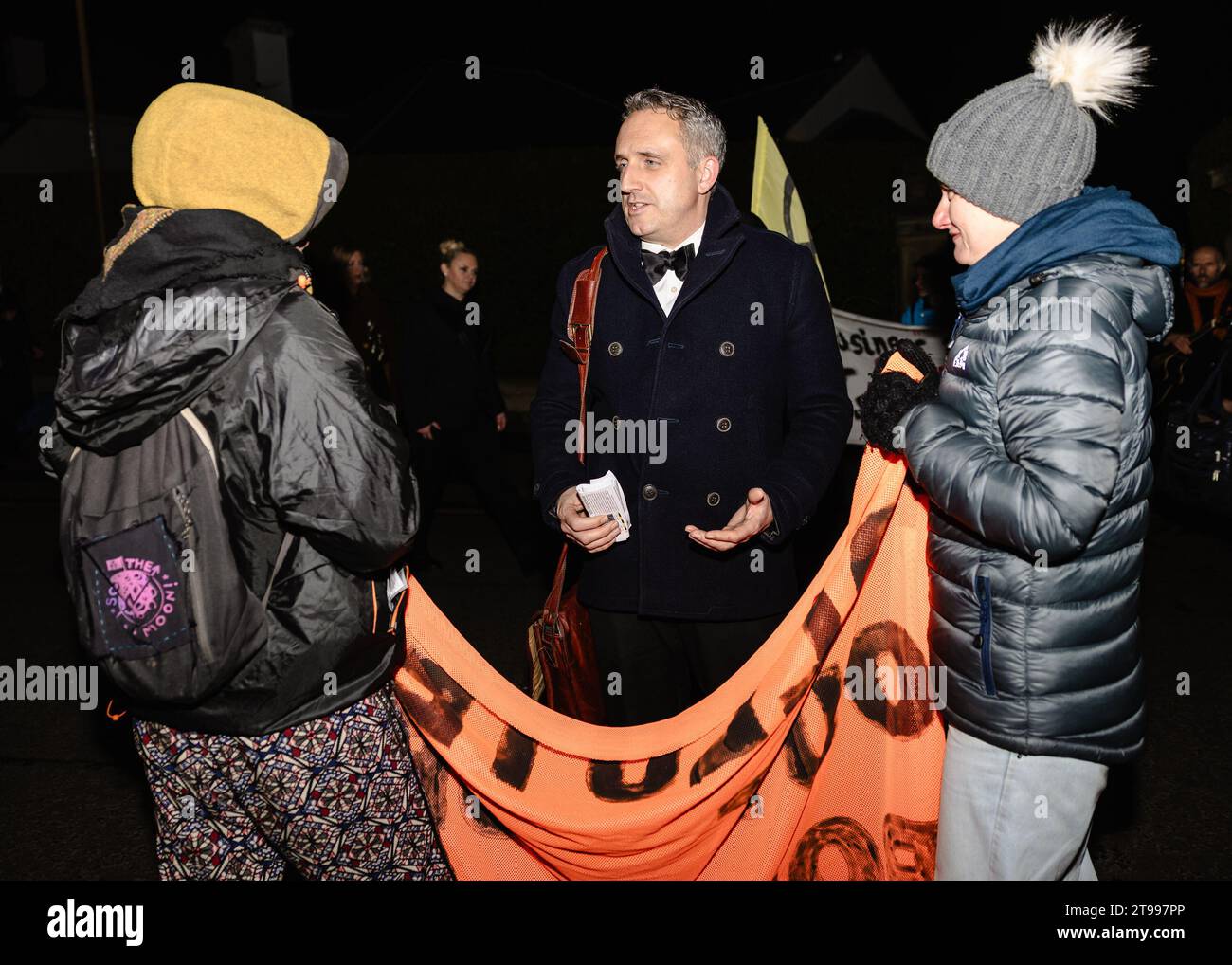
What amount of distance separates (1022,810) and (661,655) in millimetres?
1133

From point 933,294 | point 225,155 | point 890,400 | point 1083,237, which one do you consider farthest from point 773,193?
point 933,294

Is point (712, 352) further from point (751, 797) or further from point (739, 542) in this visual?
point (751, 797)

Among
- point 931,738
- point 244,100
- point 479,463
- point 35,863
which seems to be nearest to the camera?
point 244,100

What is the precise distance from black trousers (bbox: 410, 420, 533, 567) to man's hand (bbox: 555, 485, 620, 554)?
4.16 m

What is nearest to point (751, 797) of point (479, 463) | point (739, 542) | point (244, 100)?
point (739, 542)

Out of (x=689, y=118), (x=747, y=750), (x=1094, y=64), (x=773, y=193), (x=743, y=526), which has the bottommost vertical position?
(x=747, y=750)

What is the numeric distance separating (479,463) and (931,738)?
4761 millimetres

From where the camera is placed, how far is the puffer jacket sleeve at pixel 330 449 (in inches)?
76.4

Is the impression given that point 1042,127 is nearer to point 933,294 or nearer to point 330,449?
point 330,449

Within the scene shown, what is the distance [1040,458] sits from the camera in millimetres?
1995

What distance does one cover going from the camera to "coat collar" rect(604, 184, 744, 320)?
2.88 meters

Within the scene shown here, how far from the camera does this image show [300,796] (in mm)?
2137

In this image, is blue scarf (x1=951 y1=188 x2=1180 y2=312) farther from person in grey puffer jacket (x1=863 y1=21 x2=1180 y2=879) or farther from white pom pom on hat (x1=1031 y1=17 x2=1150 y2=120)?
white pom pom on hat (x1=1031 y1=17 x2=1150 y2=120)

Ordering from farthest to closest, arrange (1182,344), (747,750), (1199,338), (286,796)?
(1182,344)
(1199,338)
(747,750)
(286,796)
